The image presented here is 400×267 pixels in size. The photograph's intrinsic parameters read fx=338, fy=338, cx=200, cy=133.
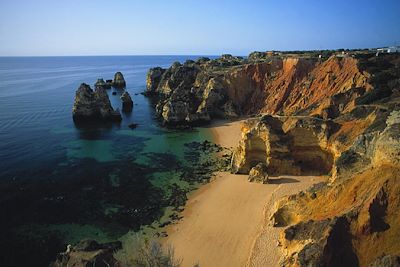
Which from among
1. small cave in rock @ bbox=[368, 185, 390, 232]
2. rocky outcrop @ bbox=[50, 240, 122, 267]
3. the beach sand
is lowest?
the beach sand

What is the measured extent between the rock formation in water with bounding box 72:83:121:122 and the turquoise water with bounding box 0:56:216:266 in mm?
2498

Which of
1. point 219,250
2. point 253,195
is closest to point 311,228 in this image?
point 219,250

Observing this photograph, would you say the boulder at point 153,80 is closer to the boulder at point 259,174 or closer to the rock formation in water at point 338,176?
the rock formation in water at point 338,176

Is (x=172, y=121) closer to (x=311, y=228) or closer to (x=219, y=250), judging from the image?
(x=219, y=250)

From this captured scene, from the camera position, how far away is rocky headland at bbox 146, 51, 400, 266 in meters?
16.3

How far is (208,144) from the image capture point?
4788 centimetres

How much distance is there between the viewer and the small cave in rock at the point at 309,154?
3247 cm

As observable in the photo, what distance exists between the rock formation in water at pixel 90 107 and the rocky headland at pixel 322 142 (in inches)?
395

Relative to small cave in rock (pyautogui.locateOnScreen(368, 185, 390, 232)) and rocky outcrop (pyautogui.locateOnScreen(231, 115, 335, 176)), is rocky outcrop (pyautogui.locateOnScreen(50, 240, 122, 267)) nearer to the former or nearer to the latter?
small cave in rock (pyautogui.locateOnScreen(368, 185, 390, 232))

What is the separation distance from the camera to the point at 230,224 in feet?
86.5

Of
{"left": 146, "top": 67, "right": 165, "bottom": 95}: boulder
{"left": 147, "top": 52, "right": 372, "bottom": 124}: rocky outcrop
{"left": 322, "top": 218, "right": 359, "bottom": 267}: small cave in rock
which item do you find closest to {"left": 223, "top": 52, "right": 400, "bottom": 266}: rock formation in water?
{"left": 322, "top": 218, "right": 359, "bottom": 267}: small cave in rock

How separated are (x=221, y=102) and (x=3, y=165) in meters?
38.4

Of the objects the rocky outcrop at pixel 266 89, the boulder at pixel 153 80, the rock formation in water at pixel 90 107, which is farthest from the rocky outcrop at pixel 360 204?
the boulder at pixel 153 80

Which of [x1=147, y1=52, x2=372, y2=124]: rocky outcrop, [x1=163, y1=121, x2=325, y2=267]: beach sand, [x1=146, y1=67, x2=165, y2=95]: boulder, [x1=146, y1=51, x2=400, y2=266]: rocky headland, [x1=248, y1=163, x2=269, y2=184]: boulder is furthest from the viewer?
[x1=146, y1=67, x2=165, y2=95]: boulder
